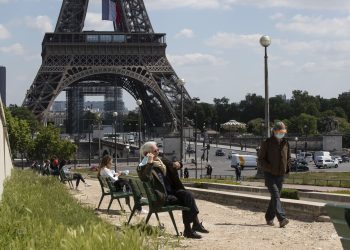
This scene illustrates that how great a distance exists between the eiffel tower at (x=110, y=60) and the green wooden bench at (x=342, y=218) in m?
84.8

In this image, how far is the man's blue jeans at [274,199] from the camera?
11072mm

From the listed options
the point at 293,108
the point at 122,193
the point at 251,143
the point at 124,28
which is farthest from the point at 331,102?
the point at 122,193

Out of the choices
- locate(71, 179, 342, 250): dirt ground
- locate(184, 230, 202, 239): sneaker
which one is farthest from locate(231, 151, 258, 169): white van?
locate(184, 230, 202, 239): sneaker

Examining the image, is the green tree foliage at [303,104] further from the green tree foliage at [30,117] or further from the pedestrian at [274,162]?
the pedestrian at [274,162]

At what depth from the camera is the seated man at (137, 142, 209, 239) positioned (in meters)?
9.67

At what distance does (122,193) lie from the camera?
1352 centimetres

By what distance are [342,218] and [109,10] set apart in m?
99.0

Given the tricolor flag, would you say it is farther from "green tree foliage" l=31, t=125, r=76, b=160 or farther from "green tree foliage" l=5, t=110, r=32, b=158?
"green tree foliage" l=5, t=110, r=32, b=158

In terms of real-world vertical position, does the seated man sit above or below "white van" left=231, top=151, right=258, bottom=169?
above

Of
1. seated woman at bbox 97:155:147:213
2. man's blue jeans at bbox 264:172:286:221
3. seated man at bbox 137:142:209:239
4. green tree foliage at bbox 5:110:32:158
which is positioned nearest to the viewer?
seated man at bbox 137:142:209:239

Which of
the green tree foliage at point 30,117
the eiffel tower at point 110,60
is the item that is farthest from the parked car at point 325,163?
the green tree foliage at point 30,117

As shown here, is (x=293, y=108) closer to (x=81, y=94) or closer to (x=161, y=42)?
(x=81, y=94)

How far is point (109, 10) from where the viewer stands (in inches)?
4013

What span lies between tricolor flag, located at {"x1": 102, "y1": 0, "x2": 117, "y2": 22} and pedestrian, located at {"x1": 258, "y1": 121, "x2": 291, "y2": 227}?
92.0 metres
